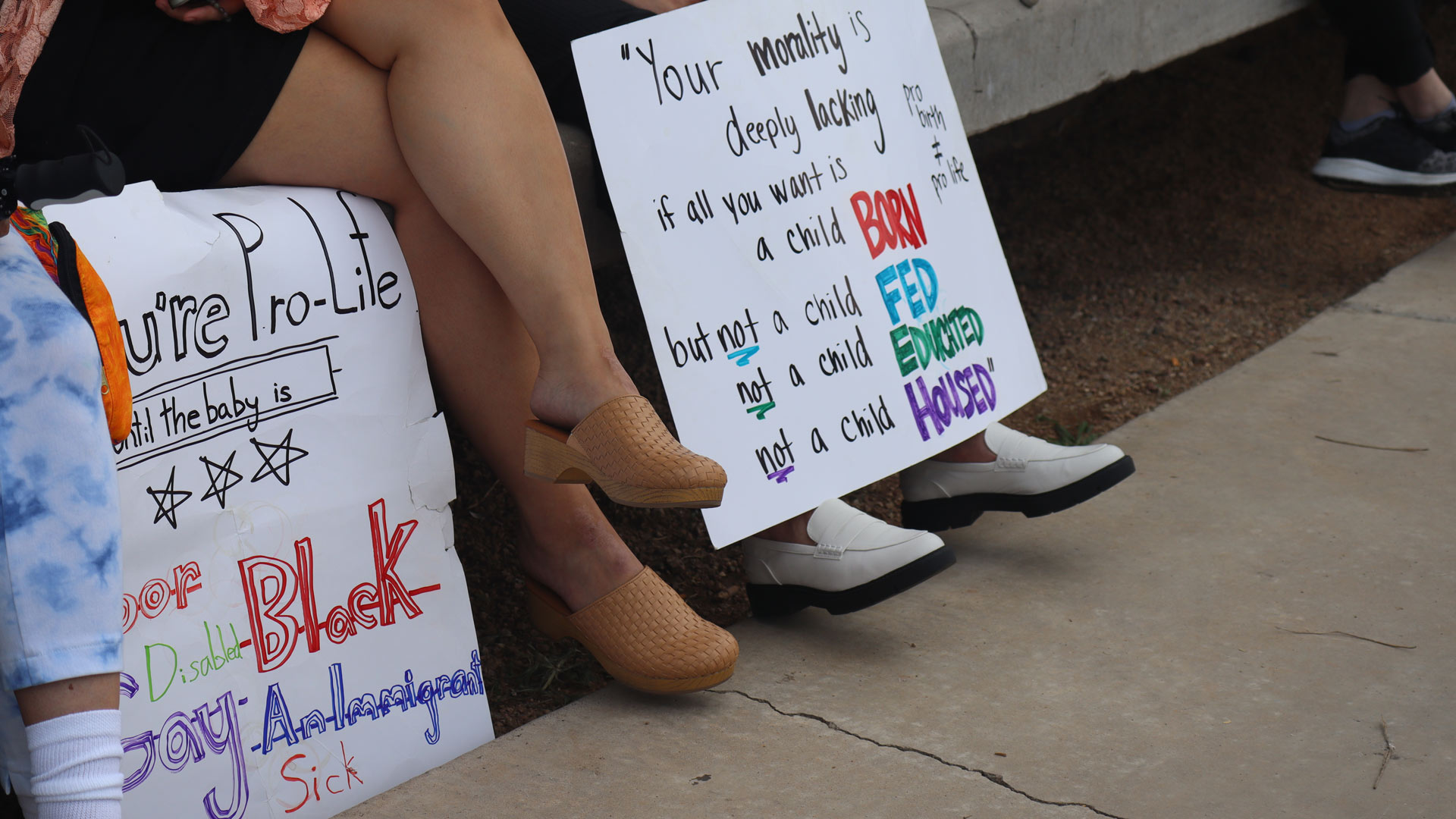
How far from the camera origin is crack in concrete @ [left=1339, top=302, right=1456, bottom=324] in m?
3.06

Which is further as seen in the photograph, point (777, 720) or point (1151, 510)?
point (1151, 510)

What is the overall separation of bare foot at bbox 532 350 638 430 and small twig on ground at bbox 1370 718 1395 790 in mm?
1015

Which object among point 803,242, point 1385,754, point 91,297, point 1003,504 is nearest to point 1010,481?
point 1003,504

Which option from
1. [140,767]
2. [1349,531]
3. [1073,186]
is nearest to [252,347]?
[140,767]

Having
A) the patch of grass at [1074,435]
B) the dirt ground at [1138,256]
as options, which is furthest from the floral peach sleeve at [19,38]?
the patch of grass at [1074,435]

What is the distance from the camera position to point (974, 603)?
2.04 m

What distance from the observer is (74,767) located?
121 centimetres

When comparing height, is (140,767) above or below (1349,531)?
above

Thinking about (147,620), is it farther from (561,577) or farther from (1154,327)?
(1154,327)

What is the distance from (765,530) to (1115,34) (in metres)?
1.68

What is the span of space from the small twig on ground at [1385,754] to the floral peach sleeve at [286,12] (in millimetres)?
1567

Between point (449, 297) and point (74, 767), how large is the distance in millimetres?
702

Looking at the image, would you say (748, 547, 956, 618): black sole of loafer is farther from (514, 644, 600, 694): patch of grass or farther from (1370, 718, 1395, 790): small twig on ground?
(1370, 718, 1395, 790): small twig on ground


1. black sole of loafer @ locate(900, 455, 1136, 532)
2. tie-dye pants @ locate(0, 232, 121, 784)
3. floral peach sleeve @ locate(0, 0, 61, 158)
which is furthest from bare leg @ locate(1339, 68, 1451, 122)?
tie-dye pants @ locate(0, 232, 121, 784)
